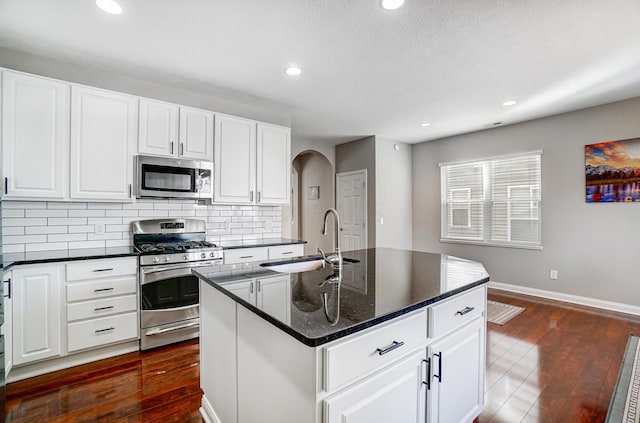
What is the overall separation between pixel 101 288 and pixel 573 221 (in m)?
5.61

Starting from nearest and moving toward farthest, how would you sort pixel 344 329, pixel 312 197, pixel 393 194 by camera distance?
pixel 344 329 → pixel 393 194 → pixel 312 197

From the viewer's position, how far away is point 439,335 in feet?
4.41

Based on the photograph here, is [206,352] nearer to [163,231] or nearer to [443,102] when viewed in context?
[163,231]

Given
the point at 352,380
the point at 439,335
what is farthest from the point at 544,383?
the point at 352,380

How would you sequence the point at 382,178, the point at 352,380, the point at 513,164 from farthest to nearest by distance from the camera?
the point at 382,178
the point at 513,164
the point at 352,380

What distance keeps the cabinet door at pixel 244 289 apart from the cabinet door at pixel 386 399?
48cm

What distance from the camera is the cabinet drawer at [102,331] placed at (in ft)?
7.91

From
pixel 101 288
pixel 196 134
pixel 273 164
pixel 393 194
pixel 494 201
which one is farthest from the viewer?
pixel 393 194

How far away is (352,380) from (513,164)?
4912 mm

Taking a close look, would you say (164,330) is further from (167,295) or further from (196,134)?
(196,134)

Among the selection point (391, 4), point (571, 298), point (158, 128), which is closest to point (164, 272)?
point (158, 128)

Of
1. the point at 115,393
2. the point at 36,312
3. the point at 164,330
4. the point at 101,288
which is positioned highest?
the point at 101,288

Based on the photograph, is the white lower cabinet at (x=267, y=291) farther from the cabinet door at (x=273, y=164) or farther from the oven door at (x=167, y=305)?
the cabinet door at (x=273, y=164)

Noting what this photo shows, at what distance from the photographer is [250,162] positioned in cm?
367
